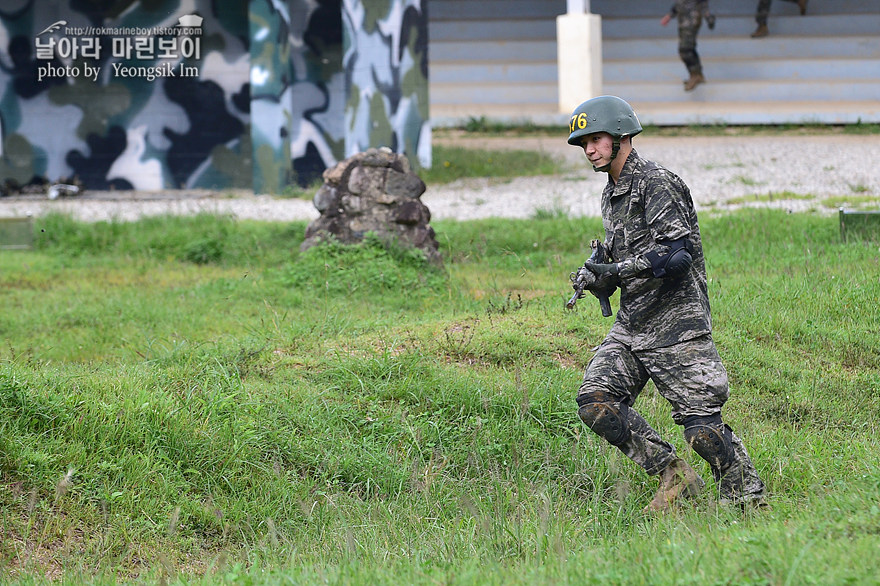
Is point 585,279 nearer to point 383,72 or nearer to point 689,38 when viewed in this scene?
point 383,72

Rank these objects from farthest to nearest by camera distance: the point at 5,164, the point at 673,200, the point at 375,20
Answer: the point at 5,164
the point at 375,20
the point at 673,200

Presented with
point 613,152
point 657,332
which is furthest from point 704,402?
point 613,152

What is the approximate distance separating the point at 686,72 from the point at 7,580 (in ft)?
64.8

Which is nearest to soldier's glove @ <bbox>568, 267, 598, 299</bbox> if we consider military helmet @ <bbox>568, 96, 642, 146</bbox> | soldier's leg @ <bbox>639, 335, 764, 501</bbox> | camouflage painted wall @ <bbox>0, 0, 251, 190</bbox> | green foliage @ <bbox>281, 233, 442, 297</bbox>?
soldier's leg @ <bbox>639, 335, 764, 501</bbox>

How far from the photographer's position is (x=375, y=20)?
1451cm

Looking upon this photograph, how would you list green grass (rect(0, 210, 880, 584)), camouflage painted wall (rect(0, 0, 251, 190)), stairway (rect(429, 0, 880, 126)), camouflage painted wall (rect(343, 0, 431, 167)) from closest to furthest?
green grass (rect(0, 210, 880, 584)) → camouflage painted wall (rect(343, 0, 431, 167)) → camouflage painted wall (rect(0, 0, 251, 190)) → stairway (rect(429, 0, 880, 126))

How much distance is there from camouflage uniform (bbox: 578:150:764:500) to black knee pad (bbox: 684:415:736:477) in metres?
0.02

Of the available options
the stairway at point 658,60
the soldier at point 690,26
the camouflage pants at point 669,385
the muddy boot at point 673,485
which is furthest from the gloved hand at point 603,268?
the stairway at point 658,60

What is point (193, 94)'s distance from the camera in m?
15.5

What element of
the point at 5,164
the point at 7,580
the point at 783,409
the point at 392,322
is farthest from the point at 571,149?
the point at 7,580

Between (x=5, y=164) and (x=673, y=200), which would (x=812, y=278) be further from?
(x=5, y=164)

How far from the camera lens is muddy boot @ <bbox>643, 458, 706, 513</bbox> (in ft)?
14.0

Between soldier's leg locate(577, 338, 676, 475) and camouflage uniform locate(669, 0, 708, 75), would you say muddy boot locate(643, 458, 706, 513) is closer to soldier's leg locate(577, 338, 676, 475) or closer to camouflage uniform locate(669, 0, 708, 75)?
soldier's leg locate(577, 338, 676, 475)

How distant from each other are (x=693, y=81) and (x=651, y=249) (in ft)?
Answer: 56.6
